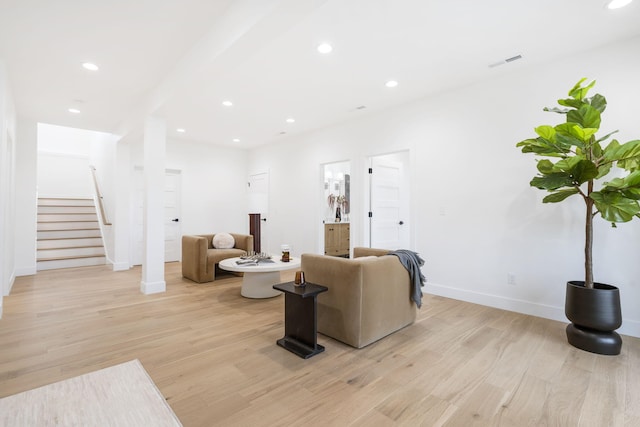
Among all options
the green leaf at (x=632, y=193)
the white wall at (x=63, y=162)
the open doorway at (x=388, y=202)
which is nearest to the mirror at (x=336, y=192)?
the open doorway at (x=388, y=202)

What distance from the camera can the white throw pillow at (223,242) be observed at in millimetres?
5340

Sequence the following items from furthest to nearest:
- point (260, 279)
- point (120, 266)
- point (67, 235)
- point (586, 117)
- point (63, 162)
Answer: point (63, 162), point (67, 235), point (120, 266), point (260, 279), point (586, 117)

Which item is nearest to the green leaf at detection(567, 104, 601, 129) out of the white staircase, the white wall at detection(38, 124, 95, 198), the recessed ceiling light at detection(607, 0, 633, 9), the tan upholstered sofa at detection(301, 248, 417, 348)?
the recessed ceiling light at detection(607, 0, 633, 9)

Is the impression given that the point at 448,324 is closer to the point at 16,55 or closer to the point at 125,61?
A: the point at 125,61

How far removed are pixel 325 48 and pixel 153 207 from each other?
121 inches

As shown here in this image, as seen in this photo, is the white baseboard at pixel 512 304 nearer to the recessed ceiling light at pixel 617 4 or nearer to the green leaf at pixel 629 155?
the green leaf at pixel 629 155

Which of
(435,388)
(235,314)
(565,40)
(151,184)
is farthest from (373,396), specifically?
(151,184)

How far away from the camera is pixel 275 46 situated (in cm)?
301

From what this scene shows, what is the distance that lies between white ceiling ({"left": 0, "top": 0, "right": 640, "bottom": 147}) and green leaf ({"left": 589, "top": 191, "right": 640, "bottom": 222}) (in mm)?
1498

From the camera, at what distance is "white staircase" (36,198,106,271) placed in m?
6.07

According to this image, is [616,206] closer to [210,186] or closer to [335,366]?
[335,366]

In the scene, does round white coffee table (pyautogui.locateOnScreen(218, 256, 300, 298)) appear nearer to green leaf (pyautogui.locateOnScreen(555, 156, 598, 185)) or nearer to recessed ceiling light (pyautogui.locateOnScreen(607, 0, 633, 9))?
green leaf (pyautogui.locateOnScreen(555, 156, 598, 185))

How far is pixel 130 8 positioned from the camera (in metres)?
2.51

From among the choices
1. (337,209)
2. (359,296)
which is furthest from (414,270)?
(337,209)
